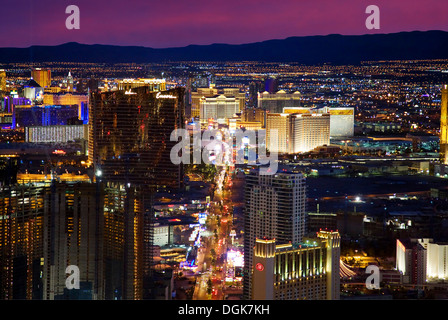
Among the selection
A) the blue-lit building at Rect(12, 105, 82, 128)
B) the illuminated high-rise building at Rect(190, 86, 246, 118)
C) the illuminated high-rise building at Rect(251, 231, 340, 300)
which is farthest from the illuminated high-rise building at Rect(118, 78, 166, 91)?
the illuminated high-rise building at Rect(190, 86, 246, 118)

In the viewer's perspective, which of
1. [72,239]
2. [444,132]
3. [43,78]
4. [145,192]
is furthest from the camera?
[444,132]

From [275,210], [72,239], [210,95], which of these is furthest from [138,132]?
[210,95]

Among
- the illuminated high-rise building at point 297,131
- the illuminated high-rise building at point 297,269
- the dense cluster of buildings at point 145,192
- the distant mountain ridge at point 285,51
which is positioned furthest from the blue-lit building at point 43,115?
the illuminated high-rise building at point 297,269

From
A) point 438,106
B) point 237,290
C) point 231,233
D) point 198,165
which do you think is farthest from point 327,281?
point 438,106

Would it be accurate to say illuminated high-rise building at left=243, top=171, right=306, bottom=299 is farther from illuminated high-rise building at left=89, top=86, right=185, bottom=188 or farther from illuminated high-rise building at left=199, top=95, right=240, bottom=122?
illuminated high-rise building at left=199, top=95, right=240, bottom=122

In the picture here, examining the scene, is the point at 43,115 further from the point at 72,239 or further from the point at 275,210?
the point at 72,239

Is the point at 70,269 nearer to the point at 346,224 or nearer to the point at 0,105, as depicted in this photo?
the point at 346,224
